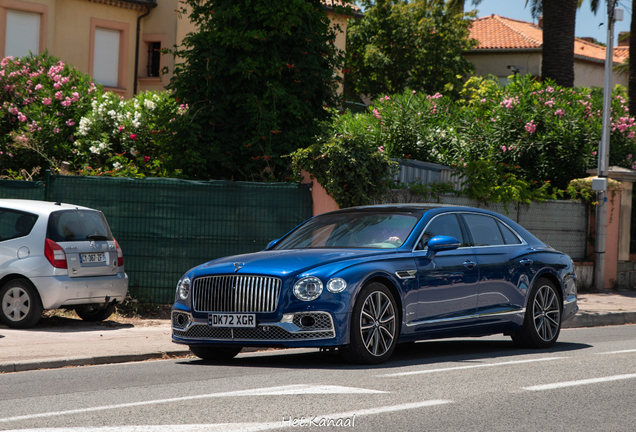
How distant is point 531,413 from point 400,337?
2.52 metres

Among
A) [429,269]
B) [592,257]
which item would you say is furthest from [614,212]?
[429,269]

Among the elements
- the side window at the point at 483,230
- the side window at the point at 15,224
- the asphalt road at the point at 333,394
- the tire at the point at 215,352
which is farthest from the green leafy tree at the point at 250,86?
the asphalt road at the point at 333,394

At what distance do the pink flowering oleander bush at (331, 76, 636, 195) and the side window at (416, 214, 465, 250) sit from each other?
9.61m

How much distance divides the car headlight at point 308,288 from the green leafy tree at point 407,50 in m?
37.9

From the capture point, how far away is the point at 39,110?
1806cm

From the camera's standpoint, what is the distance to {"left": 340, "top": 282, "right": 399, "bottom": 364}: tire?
7938mm

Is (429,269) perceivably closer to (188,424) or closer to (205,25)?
(188,424)

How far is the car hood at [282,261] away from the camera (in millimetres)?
7969

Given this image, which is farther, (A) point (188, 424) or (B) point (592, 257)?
(B) point (592, 257)

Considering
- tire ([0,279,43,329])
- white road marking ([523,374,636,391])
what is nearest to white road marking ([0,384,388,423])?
white road marking ([523,374,636,391])

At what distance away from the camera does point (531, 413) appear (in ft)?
19.7

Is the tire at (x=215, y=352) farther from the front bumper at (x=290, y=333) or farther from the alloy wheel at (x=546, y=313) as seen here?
the alloy wheel at (x=546, y=313)

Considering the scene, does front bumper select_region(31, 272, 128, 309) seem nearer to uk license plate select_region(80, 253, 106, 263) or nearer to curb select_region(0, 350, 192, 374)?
uk license plate select_region(80, 253, 106, 263)

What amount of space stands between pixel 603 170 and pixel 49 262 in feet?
40.8
